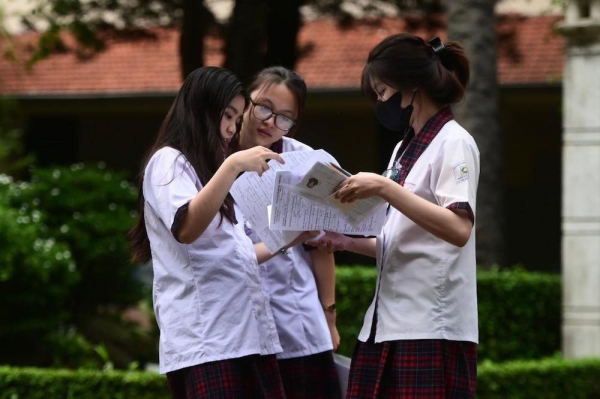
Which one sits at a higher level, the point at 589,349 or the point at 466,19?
the point at 466,19

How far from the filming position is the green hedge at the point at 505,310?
8.47 meters

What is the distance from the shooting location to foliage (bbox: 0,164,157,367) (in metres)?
9.09

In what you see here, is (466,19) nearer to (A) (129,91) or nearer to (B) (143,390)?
(B) (143,390)

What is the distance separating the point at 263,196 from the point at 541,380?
424 cm

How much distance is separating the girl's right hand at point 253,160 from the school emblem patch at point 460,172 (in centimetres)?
52

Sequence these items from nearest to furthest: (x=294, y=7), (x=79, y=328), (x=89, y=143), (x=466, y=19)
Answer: (x=466, y=19)
(x=79, y=328)
(x=294, y=7)
(x=89, y=143)

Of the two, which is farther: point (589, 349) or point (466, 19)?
point (466, 19)

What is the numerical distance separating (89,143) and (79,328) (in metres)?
7.80

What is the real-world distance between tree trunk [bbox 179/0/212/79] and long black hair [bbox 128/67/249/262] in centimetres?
671

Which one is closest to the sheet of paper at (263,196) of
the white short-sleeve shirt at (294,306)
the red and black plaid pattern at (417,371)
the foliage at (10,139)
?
the white short-sleeve shirt at (294,306)

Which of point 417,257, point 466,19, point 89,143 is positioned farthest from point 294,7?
point 417,257

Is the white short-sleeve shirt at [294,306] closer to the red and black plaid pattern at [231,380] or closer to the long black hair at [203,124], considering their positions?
the red and black plaid pattern at [231,380]

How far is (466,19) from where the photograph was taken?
9.30 m

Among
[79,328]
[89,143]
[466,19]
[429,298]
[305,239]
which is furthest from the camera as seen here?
[89,143]
